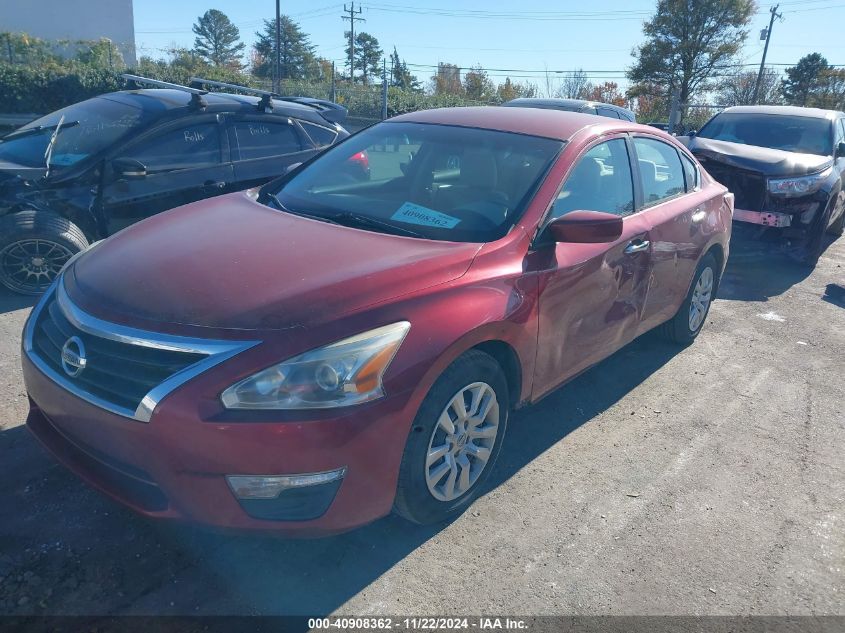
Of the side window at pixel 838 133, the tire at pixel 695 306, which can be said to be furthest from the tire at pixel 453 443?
the side window at pixel 838 133

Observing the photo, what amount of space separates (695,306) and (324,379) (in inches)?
149

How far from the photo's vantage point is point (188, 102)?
5.84 m

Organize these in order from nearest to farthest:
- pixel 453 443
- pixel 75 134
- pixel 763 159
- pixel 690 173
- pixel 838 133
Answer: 1. pixel 453 443
2. pixel 690 173
3. pixel 75 134
4. pixel 763 159
5. pixel 838 133

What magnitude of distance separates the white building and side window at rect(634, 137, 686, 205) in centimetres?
4585

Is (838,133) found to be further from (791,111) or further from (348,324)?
(348,324)

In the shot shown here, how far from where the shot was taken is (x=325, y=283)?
2578 mm

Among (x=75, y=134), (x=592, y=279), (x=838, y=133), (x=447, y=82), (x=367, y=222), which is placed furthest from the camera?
(x=447, y=82)

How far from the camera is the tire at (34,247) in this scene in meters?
5.09

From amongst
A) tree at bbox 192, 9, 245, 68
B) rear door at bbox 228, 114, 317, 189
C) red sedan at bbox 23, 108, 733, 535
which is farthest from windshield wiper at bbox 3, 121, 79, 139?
tree at bbox 192, 9, 245, 68

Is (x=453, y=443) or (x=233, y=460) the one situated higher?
(x=233, y=460)

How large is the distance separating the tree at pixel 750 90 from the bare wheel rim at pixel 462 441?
3625 cm

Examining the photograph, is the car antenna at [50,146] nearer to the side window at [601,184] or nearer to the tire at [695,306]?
the side window at [601,184]

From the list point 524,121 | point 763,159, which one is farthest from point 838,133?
point 524,121

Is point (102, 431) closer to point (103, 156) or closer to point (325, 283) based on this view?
point (325, 283)
